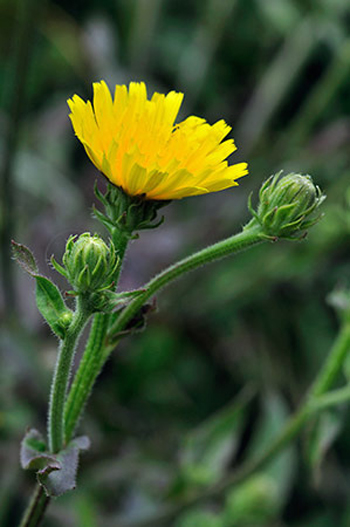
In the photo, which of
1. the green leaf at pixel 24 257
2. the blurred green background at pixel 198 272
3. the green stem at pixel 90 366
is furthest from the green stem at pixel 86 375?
the blurred green background at pixel 198 272

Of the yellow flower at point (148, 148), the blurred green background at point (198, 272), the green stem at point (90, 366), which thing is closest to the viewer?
the yellow flower at point (148, 148)

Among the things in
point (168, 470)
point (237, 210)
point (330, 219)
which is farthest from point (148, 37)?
point (168, 470)

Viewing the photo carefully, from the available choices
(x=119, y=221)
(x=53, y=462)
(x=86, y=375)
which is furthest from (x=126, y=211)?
(x=53, y=462)

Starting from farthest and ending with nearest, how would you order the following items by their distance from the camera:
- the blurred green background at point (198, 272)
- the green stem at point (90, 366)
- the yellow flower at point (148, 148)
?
the blurred green background at point (198, 272) → the green stem at point (90, 366) → the yellow flower at point (148, 148)

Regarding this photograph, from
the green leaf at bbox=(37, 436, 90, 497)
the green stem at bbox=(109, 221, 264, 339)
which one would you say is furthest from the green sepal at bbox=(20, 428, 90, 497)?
the green stem at bbox=(109, 221, 264, 339)

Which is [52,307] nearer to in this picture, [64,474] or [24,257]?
[24,257]

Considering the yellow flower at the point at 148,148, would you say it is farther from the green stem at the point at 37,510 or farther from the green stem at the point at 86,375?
the green stem at the point at 37,510

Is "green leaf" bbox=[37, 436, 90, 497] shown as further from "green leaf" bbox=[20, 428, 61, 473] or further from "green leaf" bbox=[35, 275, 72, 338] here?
"green leaf" bbox=[35, 275, 72, 338]
